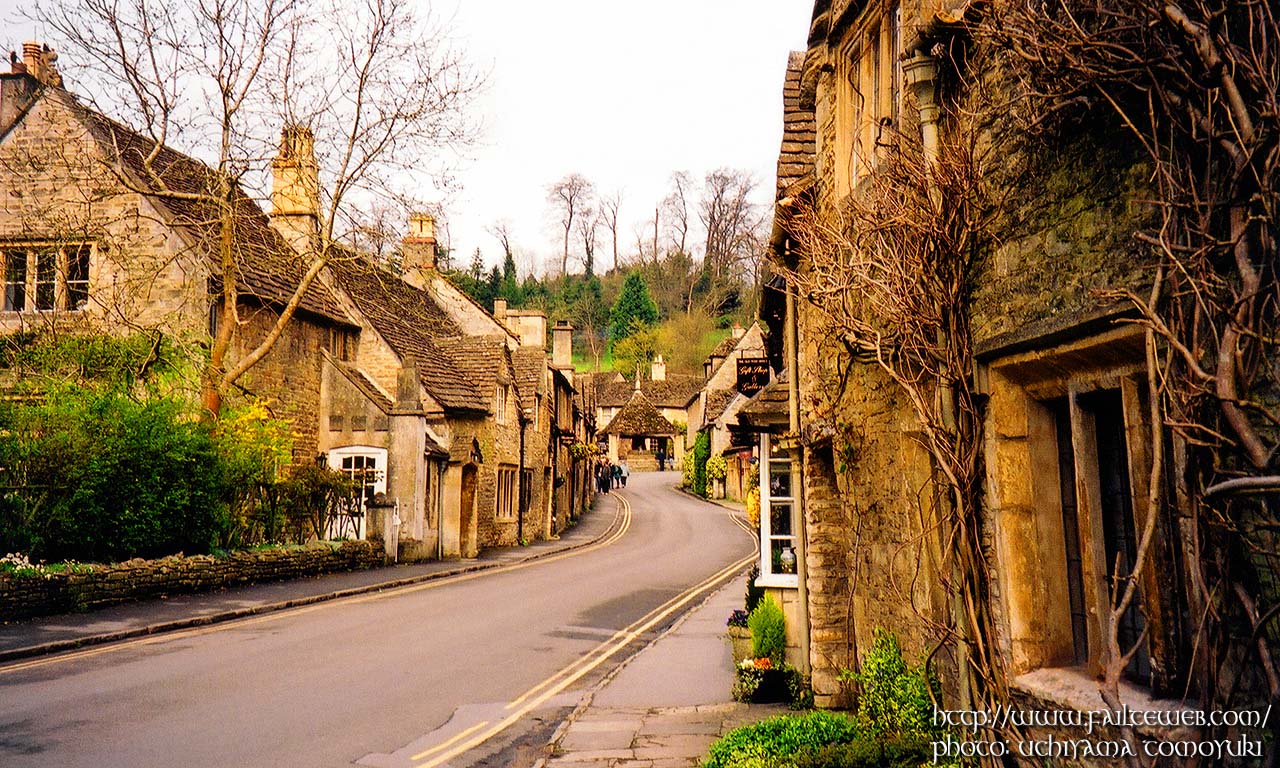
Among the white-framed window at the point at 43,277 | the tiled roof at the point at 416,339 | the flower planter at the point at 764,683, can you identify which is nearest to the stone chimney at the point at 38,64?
the white-framed window at the point at 43,277

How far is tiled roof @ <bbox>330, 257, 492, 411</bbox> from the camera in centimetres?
3017

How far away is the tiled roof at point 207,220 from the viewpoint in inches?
885

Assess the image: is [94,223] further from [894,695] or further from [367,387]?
[894,695]

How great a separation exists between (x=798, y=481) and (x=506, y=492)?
996 inches

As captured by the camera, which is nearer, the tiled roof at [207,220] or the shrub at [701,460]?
the tiled roof at [207,220]

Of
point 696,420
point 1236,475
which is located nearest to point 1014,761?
point 1236,475

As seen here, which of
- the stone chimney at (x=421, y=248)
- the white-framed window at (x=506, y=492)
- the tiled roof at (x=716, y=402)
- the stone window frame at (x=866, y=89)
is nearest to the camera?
the stone window frame at (x=866, y=89)

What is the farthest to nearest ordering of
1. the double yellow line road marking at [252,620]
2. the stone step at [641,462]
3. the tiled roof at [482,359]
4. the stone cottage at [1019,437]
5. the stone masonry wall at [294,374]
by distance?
the stone step at [641,462]
the tiled roof at [482,359]
the stone masonry wall at [294,374]
the double yellow line road marking at [252,620]
the stone cottage at [1019,437]

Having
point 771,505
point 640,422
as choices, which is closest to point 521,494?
point 771,505

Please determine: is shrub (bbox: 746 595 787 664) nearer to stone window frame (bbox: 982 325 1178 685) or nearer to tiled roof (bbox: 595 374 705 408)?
stone window frame (bbox: 982 325 1178 685)

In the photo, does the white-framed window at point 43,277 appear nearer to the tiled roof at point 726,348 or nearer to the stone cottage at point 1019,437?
the stone cottage at point 1019,437

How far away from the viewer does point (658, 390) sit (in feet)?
289

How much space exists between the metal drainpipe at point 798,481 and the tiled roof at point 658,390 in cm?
7572

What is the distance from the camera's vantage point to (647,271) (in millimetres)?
101000
